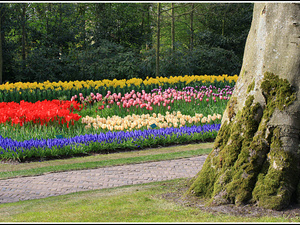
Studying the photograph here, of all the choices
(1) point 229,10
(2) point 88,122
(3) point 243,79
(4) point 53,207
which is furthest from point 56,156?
(1) point 229,10

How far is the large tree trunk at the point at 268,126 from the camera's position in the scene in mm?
3582

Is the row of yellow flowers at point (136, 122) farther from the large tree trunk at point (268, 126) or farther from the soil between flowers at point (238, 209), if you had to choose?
the large tree trunk at point (268, 126)

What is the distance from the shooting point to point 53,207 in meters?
4.04

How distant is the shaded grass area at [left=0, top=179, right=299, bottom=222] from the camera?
3416 millimetres

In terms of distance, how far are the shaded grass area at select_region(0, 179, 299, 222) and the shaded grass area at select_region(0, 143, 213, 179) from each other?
1.58 metres

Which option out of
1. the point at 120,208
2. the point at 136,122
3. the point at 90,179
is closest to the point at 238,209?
the point at 120,208

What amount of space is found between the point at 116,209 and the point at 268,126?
1826mm

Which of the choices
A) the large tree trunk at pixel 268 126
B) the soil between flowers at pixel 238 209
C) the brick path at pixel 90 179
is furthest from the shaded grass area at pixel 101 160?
the large tree trunk at pixel 268 126

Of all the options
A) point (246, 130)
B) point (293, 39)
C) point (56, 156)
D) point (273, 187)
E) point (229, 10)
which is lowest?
point (56, 156)

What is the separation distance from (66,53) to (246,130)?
18586 mm

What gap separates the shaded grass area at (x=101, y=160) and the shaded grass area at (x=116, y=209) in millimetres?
1584

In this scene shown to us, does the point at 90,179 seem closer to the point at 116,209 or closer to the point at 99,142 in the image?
the point at 116,209

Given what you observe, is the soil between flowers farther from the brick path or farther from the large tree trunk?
the brick path

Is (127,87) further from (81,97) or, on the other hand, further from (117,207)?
(117,207)
